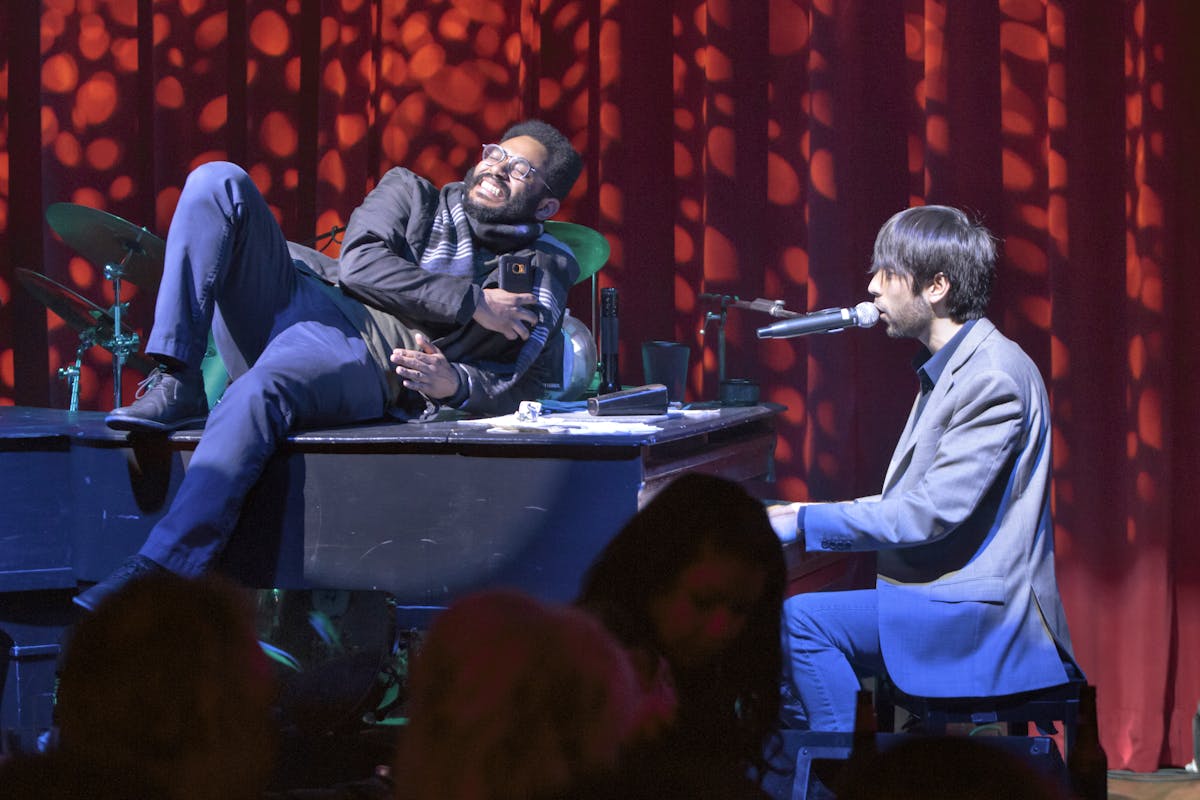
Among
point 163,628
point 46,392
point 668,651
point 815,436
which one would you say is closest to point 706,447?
point 815,436

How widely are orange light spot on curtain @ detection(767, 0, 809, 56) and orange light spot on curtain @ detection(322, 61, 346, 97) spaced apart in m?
1.29

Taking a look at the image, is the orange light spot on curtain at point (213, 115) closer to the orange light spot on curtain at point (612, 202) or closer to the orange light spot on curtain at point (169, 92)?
the orange light spot on curtain at point (169, 92)

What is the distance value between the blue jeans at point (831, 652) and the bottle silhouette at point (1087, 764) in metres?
0.77

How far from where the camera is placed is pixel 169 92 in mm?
3746

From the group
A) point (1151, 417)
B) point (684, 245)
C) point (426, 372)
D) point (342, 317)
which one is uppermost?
point (684, 245)

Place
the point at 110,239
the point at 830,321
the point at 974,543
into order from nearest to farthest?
the point at 974,543 < the point at 830,321 < the point at 110,239

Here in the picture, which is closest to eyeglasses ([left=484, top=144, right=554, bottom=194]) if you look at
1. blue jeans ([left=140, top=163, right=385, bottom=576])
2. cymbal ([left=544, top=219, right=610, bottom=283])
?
cymbal ([left=544, top=219, right=610, bottom=283])

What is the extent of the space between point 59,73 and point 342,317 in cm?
166

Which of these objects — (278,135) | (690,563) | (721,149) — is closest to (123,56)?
(278,135)

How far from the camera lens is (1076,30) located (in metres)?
3.14

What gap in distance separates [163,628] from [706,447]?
5.57ft

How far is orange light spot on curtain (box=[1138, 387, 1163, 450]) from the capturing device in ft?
10.1

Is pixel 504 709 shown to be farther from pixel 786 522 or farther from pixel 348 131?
pixel 348 131

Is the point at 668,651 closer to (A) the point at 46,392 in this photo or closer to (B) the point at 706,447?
(B) the point at 706,447
